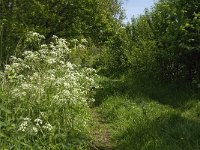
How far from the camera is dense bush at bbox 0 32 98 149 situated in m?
6.76

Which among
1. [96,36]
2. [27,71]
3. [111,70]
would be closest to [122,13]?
[111,70]

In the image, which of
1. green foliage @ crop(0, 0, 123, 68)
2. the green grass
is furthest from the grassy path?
green foliage @ crop(0, 0, 123, 68)

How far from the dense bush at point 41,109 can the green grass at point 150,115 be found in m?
0.98

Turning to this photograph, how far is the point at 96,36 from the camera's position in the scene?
1477cm

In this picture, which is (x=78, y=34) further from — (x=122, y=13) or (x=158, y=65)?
(x=122, y=13)

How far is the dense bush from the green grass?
0.98 metres

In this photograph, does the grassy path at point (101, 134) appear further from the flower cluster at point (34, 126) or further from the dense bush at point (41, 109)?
the flower cluster at point (34, 126)

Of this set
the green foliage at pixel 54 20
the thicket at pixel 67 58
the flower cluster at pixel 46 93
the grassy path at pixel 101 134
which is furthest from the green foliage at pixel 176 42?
the flower cluster at pixel 46 93

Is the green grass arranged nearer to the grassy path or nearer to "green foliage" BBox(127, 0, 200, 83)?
the grassy path

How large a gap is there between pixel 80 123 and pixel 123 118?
1952 mm

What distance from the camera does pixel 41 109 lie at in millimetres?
7695

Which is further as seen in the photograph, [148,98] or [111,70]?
[111,70]

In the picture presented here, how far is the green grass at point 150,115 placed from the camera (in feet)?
25.7

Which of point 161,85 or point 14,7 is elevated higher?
point 14,7
